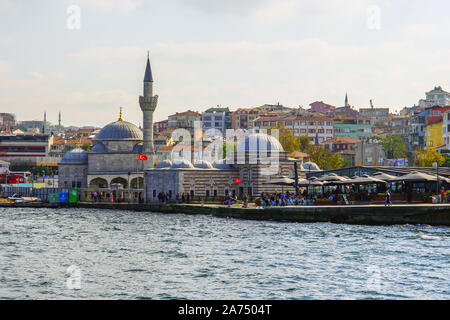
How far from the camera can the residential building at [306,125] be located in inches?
4171

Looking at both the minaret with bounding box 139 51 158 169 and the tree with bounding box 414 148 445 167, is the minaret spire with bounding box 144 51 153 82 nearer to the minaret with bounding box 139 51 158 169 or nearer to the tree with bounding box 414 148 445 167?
the minaret with bounding box 139 51 158 169

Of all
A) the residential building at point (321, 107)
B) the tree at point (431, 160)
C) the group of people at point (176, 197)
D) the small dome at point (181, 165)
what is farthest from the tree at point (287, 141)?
the residential building at point (321, 107)

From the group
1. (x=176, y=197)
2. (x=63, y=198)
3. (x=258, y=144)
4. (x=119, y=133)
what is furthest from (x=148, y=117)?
(x=258, y=144)

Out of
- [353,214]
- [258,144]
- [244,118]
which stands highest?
[244,118]

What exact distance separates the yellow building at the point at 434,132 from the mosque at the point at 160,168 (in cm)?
2294

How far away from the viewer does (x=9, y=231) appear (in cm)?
3725

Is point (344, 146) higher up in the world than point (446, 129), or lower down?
lower down

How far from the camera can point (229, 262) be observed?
24484mm

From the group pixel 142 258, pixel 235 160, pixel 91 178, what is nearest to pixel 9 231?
pixel 142 258

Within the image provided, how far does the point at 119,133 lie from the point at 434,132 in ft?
102

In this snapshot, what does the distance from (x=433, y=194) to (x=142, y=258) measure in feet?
61.0

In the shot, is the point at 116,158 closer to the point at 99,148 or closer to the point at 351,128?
the point at 99,148

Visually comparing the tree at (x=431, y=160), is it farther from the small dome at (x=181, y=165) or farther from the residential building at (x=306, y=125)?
the residential building at (x=306, y=125)
